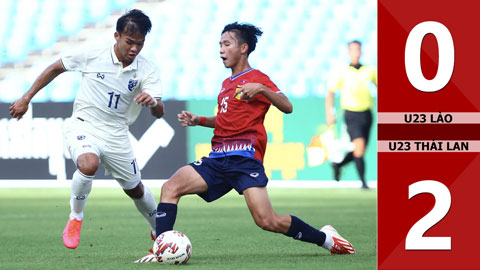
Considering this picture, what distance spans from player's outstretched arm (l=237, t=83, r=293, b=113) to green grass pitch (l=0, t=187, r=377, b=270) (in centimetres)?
100

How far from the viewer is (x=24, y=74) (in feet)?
62.8

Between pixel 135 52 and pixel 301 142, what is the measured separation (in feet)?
30.4

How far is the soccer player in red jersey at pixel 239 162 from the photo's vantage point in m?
6.32

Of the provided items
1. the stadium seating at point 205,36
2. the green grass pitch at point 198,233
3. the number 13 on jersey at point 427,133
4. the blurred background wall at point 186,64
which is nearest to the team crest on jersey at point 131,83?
the green grass pitch at point 198,233

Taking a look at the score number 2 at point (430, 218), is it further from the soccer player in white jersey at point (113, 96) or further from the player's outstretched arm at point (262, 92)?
the soccer player in white jersey at point (113, 96)

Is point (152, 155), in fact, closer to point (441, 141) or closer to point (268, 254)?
point (268, 254)

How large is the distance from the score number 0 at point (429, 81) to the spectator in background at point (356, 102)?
10173 mm

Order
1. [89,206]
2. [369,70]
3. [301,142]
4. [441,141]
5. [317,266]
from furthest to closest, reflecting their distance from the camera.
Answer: [301,142], [369,70], [89,206], [317,266], [441,141]

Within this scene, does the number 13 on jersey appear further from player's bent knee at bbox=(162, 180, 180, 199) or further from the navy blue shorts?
player's bent knee at bbox=(162, 180, 180, 199)

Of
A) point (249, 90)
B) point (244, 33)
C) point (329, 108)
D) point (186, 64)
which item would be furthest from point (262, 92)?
point (186, 64)

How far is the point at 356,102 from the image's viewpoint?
14.6 m

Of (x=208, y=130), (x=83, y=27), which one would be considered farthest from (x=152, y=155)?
(x=83, y=27)

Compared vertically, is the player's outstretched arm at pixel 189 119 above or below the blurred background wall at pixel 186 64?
below

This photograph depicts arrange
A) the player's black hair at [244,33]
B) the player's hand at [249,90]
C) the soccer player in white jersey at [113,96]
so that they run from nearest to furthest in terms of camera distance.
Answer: the player's hand at [249,90], the player's black hair at [244,33], the soccer player in white jersey at [113,96]
